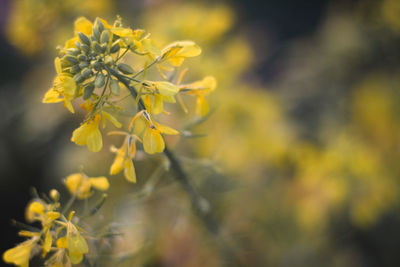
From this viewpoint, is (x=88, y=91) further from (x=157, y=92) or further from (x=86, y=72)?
(x=157, y=92)

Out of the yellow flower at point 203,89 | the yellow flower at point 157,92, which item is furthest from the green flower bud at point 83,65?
the yellow flower at point 203,89

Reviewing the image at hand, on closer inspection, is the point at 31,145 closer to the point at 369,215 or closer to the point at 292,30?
the point at 369,215

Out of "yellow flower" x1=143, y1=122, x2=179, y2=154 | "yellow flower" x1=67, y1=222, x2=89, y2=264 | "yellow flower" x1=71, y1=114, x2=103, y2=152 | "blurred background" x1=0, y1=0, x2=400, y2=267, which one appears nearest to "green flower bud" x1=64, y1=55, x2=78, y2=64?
"yellow flower" x1=71, y1=114, x2=103, y2=152

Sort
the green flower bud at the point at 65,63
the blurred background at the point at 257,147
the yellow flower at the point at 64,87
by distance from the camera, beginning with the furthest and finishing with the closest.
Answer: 1. the blurred background at the point at 257,147
2. the green flower bud at the point at 65,63
3. the yellow flower at the point at 64,87

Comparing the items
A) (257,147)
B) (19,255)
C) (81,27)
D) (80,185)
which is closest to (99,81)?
(81,27)

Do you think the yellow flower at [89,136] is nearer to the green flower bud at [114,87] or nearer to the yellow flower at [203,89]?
the green flower bud at [114,87]

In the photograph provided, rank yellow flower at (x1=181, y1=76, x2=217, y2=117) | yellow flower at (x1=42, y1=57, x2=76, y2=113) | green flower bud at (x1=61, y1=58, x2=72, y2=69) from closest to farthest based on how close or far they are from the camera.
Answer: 1. yellow flower at (x1=42, y1=57, x2=76, y2=113)
2. green flower bud at (x1=61, y1=58, x2=72, y2=69)
3. yellow flower at (x1=181, y1=76, x2=217, y2=117)

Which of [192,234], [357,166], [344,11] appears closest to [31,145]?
[192,234]

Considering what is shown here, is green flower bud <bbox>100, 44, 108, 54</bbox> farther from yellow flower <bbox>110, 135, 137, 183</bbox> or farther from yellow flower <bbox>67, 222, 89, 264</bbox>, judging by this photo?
yellow flower <bbox>67, 222, 89, 264</bbox>
